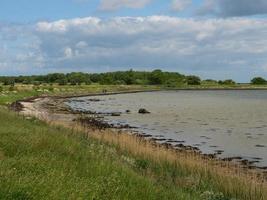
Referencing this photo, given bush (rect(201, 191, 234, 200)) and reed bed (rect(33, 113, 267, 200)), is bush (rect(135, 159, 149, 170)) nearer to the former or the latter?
reed bed (rect(33, 113, 267, 200))

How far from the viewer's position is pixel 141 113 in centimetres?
7200

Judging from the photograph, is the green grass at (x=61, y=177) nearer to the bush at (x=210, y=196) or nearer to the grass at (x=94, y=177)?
the grass at (x=94, y=177)

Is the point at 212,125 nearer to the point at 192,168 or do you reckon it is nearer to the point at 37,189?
the point at 192,168

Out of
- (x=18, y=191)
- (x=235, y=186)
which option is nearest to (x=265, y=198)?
(x=235, y=186)

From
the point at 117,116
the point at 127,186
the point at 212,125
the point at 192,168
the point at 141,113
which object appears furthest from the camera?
the point at 141,113

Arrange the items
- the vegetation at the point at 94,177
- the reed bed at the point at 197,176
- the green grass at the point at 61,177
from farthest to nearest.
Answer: the reed bed at the point at 197,176 < the vegetation at the point at 94,177 < the green grass at the point at 61,177

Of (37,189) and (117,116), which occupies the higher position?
(37,189)

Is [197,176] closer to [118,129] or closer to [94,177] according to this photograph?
[94,177]

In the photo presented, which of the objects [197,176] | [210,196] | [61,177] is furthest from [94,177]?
[197,176]

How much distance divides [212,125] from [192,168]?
3593 centimetres

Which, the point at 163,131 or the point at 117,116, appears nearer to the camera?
the point at 163,131

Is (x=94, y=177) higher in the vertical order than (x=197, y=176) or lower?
higher

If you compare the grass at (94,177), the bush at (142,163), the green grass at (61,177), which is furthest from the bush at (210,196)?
the bush at (142,163)

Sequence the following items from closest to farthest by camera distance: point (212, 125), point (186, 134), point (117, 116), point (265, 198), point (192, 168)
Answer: point (265, 198), point (192, 168), point (186, 134), point (212, 125), point (117, 116)
